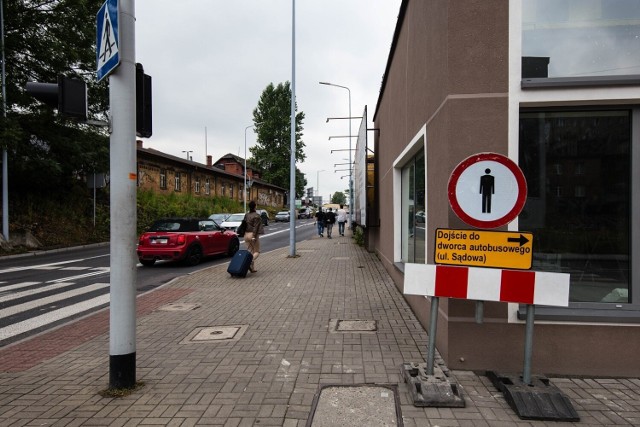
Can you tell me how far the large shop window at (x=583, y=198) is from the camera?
4074 millimetres

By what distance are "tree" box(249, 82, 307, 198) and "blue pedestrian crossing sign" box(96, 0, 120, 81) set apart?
57245mm

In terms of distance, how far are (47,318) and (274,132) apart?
56.9 m

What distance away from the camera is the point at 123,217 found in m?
3.70

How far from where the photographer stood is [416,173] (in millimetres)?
6934

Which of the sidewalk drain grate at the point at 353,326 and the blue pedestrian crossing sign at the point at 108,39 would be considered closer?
the blue pedestrian crossing sign at the point at 108,39

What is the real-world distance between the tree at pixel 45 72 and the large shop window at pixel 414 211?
16555mm

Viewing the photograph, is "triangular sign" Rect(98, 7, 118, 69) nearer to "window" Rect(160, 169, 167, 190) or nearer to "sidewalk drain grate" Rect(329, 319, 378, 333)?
"sidewalk drain grate" Rect(329, 319, 378, 333)

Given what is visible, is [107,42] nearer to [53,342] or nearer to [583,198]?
[53,342]

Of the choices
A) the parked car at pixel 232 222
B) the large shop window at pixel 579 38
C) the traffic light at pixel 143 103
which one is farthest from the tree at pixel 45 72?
the large shop window at pixel 579 38

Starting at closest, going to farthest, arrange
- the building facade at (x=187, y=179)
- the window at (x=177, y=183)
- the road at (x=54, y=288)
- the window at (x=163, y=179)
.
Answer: the road at (x=54, y=288) < the building facade at (x=187, y=179) < the window at (x=163, y=179) < the window at (x=177, y=183)

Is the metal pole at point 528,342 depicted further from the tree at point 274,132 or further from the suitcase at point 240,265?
the tree at point 274,132

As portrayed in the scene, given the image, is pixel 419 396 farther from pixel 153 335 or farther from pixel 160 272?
pixel 160 272

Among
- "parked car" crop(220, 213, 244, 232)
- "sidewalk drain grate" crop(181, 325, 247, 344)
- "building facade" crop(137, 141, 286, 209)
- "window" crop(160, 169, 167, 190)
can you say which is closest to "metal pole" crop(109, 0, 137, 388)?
"sidewalk drain grate" crop(181, 325, 247, 344)

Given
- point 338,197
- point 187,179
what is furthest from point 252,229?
point 338,197
